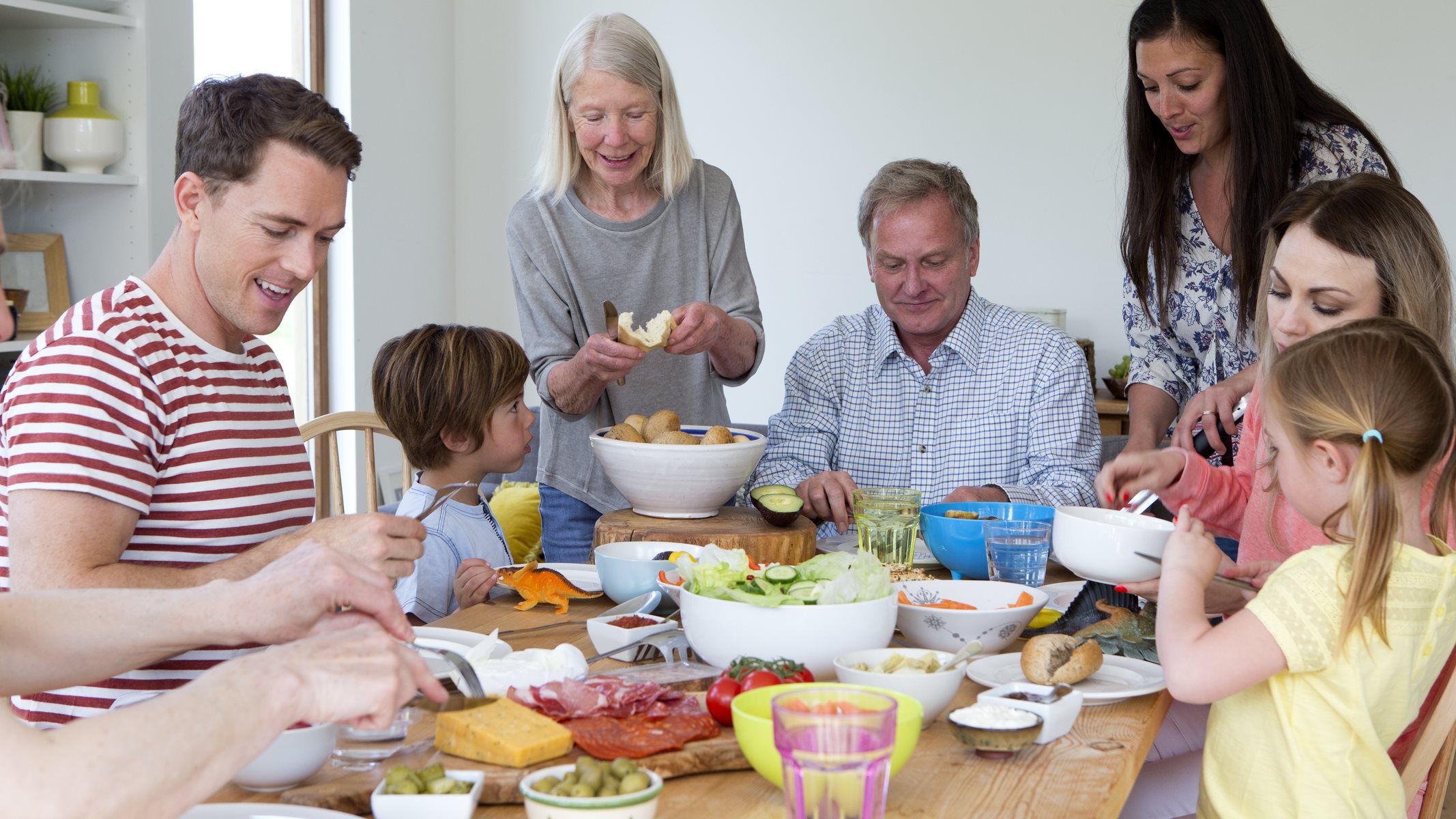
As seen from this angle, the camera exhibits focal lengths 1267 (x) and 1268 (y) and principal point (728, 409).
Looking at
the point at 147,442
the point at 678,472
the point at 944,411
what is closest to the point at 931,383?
the point at 944,411

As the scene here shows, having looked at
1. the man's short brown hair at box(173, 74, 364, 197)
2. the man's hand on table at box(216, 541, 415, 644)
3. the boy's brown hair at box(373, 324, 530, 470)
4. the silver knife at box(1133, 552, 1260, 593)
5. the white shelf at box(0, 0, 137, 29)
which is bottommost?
the silver knife at box(1133, 552, 1260, 593)

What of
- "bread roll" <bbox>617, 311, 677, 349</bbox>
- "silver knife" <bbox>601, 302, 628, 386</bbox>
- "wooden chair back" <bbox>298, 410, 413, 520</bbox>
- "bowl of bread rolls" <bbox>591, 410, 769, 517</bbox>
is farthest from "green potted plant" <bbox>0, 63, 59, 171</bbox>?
"bowl of bread rolls" <bbox>591, 410, 769, 517</bbox>

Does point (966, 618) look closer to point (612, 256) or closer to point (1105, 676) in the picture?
point (1105, 676)

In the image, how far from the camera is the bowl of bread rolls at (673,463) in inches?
73.6

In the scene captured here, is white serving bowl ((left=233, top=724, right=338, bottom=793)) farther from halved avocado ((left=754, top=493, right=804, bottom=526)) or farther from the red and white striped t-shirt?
halved avocado ((left=754, top=493, right=804, bottom=526))

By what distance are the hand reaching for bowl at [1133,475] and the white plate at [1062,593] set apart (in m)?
0.12

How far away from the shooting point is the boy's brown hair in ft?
7.30

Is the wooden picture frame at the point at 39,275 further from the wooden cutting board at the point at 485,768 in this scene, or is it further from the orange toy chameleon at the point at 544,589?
the wooden cutting board at the point at 485,768

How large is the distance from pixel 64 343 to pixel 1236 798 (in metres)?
1.38

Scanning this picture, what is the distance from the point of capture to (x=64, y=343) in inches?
55.1

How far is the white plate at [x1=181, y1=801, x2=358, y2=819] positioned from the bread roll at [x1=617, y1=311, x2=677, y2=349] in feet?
4.05

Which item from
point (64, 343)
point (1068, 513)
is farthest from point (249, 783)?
point (1068, 513)

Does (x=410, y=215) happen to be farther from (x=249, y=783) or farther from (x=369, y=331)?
(x=249, y=783)

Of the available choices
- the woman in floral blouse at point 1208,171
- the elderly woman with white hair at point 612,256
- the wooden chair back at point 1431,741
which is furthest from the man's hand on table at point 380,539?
the woman in floral blouse at point 1208,171
